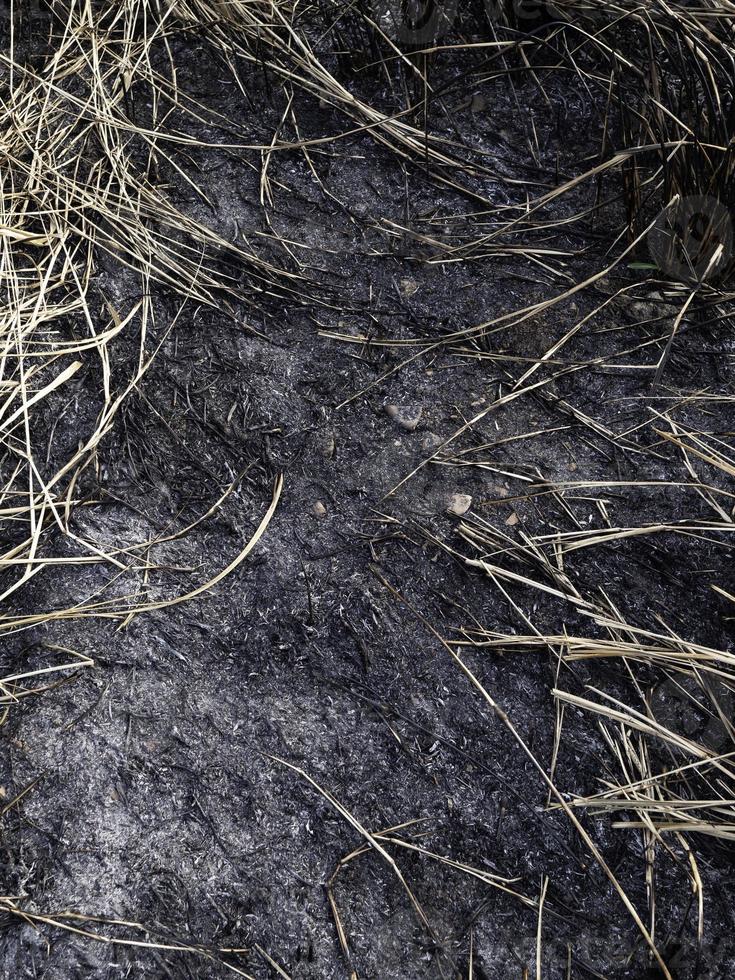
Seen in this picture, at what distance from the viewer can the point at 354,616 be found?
1343mm

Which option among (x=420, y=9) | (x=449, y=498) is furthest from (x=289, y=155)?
(x=449, y=498)

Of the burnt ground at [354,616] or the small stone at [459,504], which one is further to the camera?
the small stone at [459,504]

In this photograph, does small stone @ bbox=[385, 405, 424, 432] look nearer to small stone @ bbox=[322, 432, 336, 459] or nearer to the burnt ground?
the burnt ground

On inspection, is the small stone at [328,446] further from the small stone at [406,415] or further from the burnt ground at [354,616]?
the small stone at [406,415]

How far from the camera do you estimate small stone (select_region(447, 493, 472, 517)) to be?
Answer: 4.59 feet

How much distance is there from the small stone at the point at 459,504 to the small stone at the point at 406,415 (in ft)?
0.54

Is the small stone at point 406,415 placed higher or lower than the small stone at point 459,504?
higher

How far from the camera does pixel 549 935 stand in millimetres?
1173

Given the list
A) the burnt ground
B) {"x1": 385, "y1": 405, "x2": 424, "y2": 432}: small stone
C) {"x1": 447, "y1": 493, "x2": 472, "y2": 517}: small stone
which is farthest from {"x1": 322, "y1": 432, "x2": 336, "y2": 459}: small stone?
{"x1": 447, "y1": 493, "x2": 472, "y2": 517}: small stone

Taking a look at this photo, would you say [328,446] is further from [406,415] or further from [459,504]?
[459,504]

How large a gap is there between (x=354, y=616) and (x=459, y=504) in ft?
0.95

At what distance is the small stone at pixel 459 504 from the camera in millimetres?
1399

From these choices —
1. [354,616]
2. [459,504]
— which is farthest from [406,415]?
[354,616]

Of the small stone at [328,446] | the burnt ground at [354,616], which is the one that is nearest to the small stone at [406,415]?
the burnt ground at [354,616]
